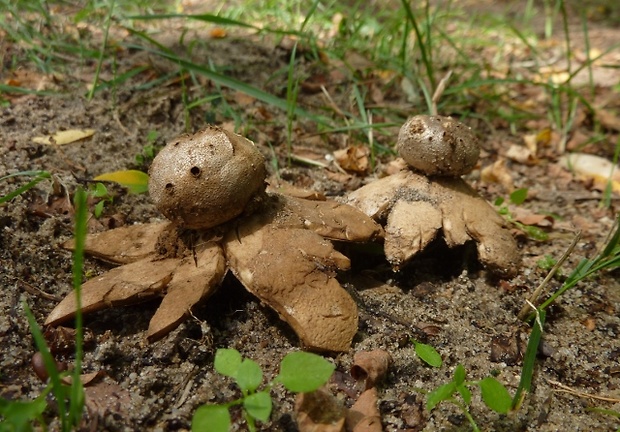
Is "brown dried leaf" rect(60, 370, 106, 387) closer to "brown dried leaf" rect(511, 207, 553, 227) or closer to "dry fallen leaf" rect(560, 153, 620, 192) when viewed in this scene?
"brown dried leaf" rect(511, 207, 553, 227)

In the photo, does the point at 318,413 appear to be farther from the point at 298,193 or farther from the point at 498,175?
the point at 498,175

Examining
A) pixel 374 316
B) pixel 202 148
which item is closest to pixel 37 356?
pixel 202 148

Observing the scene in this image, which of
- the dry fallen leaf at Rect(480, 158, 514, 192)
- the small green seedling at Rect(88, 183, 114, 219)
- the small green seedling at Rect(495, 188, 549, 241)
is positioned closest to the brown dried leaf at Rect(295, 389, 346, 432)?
the small green seedling at Rect(88, 183, 114, 219)

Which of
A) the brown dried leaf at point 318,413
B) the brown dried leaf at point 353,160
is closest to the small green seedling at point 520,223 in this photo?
the brown dried leaf at point 353,160

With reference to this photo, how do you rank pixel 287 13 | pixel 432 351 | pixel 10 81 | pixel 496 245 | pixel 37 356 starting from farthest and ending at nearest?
pixel 287 13 < pixel 10 81 < pixel 496 245 < pixel 432 351 < pixel 37 356

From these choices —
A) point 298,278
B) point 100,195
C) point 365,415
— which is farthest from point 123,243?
point 365,415

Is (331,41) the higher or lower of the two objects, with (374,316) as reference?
higher

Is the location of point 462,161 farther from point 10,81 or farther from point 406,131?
point 10,81
